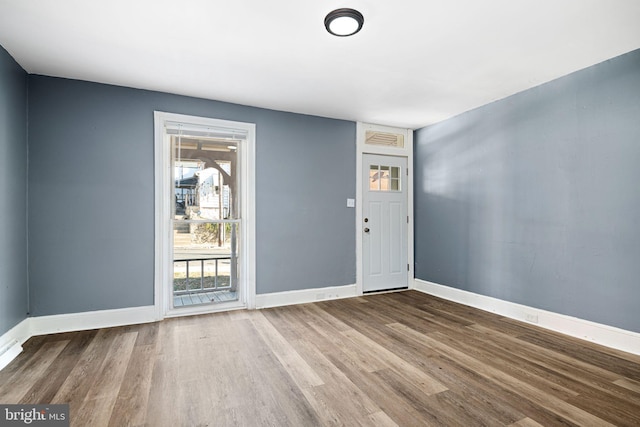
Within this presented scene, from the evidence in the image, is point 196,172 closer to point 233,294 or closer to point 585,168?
point 233,294

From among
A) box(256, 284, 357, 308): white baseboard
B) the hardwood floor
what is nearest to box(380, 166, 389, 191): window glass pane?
box(256, 284, 357, 308): white baseboard

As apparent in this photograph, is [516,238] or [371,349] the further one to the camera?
[516,238]

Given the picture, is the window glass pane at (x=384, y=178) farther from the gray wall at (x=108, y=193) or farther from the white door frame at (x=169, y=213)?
the white door frame at (x=169, y=213)

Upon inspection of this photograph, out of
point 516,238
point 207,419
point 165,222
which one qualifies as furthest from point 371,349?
point 165,222

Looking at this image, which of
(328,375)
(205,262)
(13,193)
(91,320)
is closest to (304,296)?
(205,262)

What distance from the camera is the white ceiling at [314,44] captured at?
2.18 m

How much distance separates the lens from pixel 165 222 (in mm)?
3713

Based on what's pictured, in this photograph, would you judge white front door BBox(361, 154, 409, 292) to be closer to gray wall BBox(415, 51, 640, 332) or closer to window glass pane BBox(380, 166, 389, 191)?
window glass pane BBox(380, 166, 389, 191)

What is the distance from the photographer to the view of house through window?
3.90 metres

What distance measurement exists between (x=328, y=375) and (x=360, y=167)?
3.12 metres

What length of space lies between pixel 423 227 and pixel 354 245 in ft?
3.86

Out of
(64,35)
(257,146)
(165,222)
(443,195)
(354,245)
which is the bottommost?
(354,245)

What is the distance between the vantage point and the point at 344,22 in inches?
89.0

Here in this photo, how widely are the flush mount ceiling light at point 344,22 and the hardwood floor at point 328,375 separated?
2.54m
